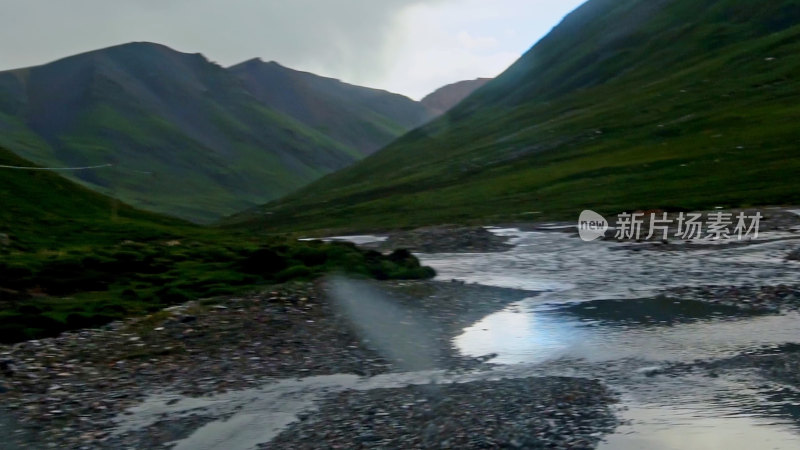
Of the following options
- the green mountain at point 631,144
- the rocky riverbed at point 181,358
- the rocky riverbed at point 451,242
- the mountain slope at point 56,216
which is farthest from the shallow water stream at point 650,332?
the green mountain at point 631,144

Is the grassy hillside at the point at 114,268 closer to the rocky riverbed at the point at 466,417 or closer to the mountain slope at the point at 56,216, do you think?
the mountain slope at the point at 56,216

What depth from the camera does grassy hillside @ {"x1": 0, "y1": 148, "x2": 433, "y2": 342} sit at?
31.8 m

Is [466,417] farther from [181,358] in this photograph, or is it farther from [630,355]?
[181,358]

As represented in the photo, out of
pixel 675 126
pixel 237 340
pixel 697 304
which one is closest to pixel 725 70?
pixel 675 126

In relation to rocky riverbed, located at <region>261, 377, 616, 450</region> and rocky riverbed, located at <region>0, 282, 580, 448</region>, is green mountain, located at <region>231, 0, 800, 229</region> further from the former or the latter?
rocky riverbed, located at <region>261, 377, 616, 450</region>

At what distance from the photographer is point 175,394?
70.3 feet

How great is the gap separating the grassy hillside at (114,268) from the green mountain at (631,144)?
35.7 metres

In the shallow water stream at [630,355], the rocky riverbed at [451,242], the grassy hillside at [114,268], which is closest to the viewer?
the shallow water stream at [630,355]

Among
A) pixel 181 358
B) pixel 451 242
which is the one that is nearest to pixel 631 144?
pixel 451 242

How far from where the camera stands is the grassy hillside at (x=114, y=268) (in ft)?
104

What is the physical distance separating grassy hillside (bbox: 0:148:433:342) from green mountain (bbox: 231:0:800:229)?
35.7m

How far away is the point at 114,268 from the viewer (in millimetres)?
42438

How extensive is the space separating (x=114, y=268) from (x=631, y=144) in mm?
85413

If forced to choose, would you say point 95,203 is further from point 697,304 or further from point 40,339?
point 697,304
